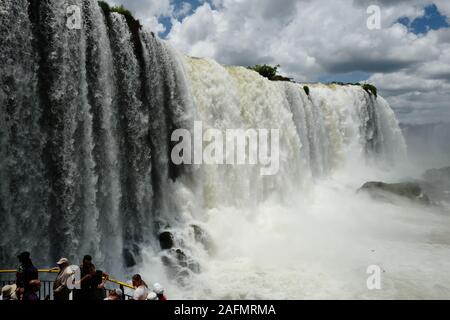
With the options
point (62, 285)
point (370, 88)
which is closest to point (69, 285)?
point (62, 285)

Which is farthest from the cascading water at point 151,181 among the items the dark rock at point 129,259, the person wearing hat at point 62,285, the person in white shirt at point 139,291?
the person in white shirt at point 139,291

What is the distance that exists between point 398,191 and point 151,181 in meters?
17.5

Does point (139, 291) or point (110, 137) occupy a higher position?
point (110, 137)

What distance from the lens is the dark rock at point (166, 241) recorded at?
553 inches

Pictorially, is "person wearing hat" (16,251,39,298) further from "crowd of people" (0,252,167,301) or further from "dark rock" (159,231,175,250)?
"dark rock" (159,231,175,250)

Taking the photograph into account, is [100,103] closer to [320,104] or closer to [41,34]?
[41,34]

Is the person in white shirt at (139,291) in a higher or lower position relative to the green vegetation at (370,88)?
lower

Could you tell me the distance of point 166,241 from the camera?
14117mm

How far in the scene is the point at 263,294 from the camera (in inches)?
471

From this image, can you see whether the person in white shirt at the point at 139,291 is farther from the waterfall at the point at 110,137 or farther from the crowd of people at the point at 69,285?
the waterfall at the point at 110,137

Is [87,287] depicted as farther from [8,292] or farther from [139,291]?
[8,292]

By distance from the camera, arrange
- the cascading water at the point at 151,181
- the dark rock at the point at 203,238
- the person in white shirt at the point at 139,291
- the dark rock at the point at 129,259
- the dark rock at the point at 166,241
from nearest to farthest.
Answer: the person in white shirt at the point at 139,291, the cascading water at the point at 151,181, the dark rock at the point at 129,259, the dark rock at the point at 166,241, the dark rock at the point at 203,238

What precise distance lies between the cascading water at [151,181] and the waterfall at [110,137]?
0.04m

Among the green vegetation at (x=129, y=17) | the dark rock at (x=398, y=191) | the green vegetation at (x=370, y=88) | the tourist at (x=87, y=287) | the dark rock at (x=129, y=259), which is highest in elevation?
the green vegetation at (x=370, y=88)
